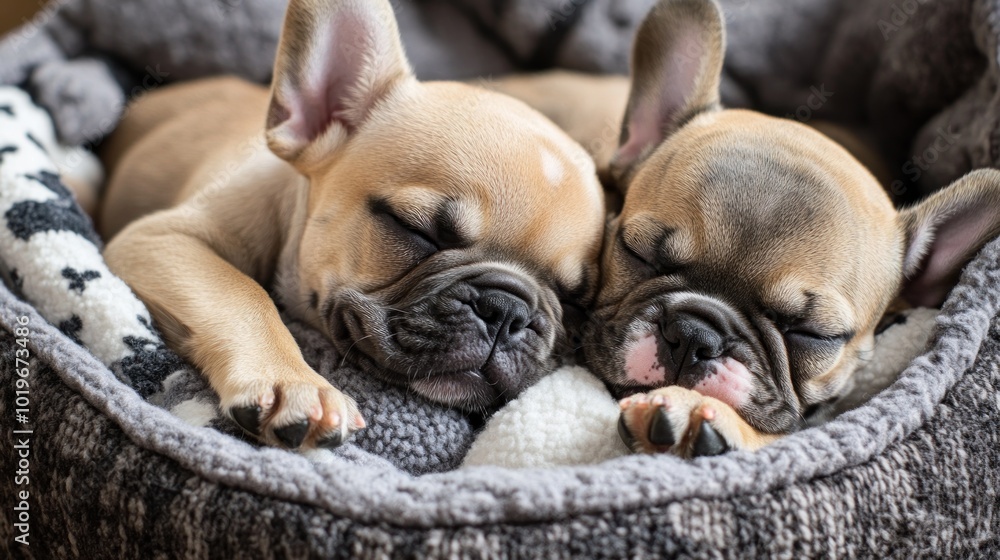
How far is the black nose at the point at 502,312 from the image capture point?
1672 millimetres

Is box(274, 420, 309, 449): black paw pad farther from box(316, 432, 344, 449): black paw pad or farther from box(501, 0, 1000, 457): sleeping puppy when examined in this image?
box(501, 0, 1000, 457): sleeping puppy

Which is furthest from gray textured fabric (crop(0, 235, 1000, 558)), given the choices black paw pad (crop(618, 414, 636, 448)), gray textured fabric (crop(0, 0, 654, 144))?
gray textured fabric (crop(0, 0, 654, 144))

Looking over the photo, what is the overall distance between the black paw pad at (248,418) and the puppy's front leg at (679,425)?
66 centimetres

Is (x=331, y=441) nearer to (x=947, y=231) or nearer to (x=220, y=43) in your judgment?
(x=947, y=231)

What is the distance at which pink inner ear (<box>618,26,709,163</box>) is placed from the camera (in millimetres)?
2242

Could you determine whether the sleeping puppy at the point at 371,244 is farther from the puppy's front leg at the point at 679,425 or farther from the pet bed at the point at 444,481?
the puppy's front leg at the point at 679,425

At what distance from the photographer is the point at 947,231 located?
1.99m

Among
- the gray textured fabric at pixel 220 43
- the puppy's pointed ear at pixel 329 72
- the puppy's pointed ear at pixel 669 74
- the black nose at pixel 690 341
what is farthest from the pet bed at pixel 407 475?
the gray textured fabric at pixel 220 43

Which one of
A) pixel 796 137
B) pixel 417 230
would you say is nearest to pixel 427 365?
pixel 417 230

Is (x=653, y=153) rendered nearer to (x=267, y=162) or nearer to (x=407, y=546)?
(x=267, y=162)

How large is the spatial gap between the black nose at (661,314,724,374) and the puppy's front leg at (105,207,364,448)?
2.14 feet

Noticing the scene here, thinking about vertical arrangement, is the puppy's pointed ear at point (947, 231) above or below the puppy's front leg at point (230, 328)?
below

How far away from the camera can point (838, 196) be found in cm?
178

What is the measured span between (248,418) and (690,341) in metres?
0.86
